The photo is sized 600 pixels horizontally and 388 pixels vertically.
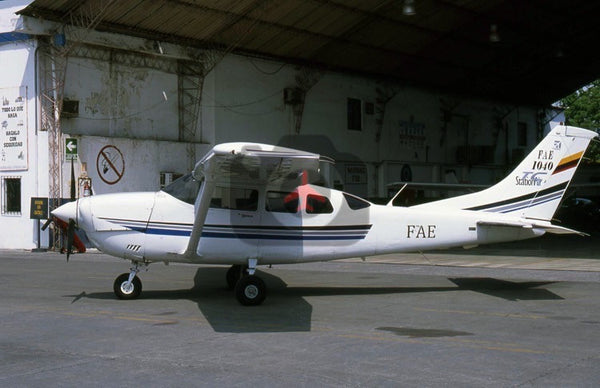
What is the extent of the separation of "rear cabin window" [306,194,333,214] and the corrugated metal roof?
1658 centimetres

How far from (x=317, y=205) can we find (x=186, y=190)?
2.33 m

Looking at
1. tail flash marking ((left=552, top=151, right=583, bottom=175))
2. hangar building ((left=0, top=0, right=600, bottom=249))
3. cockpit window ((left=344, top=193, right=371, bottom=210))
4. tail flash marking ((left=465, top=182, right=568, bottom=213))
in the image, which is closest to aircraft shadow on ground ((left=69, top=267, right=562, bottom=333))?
tail flash marking ((left=465, top=182, right=568, bottom=213))

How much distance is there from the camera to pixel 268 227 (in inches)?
491

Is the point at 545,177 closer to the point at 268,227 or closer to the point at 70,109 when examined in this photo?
the point at 268,227

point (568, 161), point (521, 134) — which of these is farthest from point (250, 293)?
point (521, 134)

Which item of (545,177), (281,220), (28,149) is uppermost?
(28,149)

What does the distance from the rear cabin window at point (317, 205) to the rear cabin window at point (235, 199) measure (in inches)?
38.3

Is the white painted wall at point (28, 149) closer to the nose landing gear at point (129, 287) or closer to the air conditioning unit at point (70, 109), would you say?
the air conditioning unit at point (70, 109)

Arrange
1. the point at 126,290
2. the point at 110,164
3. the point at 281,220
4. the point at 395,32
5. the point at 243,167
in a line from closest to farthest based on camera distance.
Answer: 1. the point at 243,167
2. the point at 281,220
3. the point at 126,290
4. the point at 110,164
5. the point at 395,32

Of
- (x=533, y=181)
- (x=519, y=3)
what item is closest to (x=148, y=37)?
(x=519, y=3)

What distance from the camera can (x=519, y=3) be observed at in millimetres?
34281

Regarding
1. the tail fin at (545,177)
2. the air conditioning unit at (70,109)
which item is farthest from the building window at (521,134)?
the tail fin at (545,177)

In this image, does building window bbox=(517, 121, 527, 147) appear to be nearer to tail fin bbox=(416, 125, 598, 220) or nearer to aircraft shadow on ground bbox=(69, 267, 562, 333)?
aircraft shadow on ground bbox=(69, 267, 562, 333)

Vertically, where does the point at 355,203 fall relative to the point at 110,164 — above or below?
below
